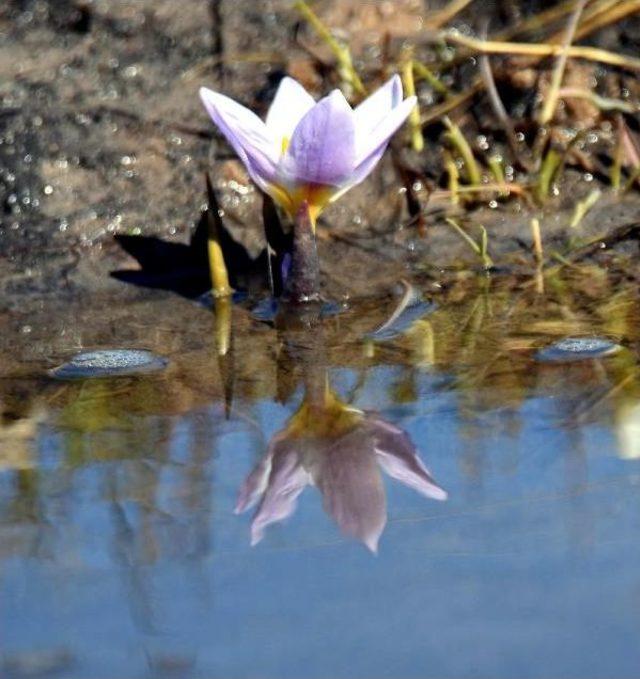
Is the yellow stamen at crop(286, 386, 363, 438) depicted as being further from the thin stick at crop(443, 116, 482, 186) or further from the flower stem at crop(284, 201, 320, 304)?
the thin stick at crop(443, 116, 482, 186)

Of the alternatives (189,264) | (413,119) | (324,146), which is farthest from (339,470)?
(413,119)

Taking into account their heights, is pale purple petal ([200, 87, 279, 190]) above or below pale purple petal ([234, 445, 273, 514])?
above

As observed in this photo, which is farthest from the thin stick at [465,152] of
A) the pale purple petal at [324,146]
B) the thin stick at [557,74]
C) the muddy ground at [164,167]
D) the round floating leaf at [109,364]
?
the round floating leaf at [109,364]

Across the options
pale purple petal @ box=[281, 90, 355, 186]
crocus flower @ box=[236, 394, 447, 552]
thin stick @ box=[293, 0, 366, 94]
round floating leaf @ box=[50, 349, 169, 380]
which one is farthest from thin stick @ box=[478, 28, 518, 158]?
crocus flower @ box=[236, 394, 447, 552]

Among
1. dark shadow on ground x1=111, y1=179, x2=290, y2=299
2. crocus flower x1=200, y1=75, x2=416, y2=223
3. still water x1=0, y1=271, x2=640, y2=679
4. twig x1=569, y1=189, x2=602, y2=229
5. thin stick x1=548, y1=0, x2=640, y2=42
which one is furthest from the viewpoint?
thin stick x1=548, y1=0, x2=640, y2=42

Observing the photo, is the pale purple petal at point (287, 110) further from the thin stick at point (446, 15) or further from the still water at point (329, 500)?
the thin stick at point (446, 15)

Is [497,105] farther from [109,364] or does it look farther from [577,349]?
[109,364]

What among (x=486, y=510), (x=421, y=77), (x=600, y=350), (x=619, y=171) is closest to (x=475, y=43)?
(x=421, y=77)
